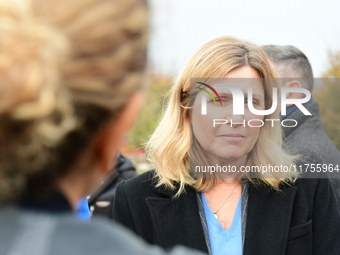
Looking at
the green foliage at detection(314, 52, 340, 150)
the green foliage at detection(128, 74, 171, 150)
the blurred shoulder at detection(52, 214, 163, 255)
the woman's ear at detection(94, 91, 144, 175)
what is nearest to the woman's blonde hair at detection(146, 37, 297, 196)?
the green foliage at detection(128, 74, 171, 150)

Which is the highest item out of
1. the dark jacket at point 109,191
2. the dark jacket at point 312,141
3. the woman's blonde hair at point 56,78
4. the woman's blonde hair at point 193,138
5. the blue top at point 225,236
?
the woman's blonde hair at point 56,78

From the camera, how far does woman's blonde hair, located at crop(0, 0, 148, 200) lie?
620mm

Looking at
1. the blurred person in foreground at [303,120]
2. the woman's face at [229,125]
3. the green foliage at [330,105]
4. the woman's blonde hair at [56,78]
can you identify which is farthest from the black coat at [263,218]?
the woman's blonde hair at [56,78]

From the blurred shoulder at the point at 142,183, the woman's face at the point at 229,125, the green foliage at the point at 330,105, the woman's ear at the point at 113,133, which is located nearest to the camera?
the woman's ear at the point at 113,133

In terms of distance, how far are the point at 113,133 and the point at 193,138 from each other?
143 cm

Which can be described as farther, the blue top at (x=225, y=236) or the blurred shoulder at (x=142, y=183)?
the blurred shoulder at (x=142, y=183)

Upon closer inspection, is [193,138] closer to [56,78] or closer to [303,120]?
[303,120]

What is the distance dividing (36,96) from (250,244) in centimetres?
150

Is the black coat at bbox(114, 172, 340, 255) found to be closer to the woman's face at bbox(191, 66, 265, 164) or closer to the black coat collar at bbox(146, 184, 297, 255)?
the black coat collar at bbox(146, 184, 297, 255)

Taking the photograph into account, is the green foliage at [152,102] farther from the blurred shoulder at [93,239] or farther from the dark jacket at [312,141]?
the dark jacket at [312,141]

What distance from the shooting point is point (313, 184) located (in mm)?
2080

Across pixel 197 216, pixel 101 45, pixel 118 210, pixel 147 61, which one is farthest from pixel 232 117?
pixel 101 45

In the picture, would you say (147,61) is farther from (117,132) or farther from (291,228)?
(291,228)

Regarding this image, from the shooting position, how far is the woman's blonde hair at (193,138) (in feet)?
6.70
